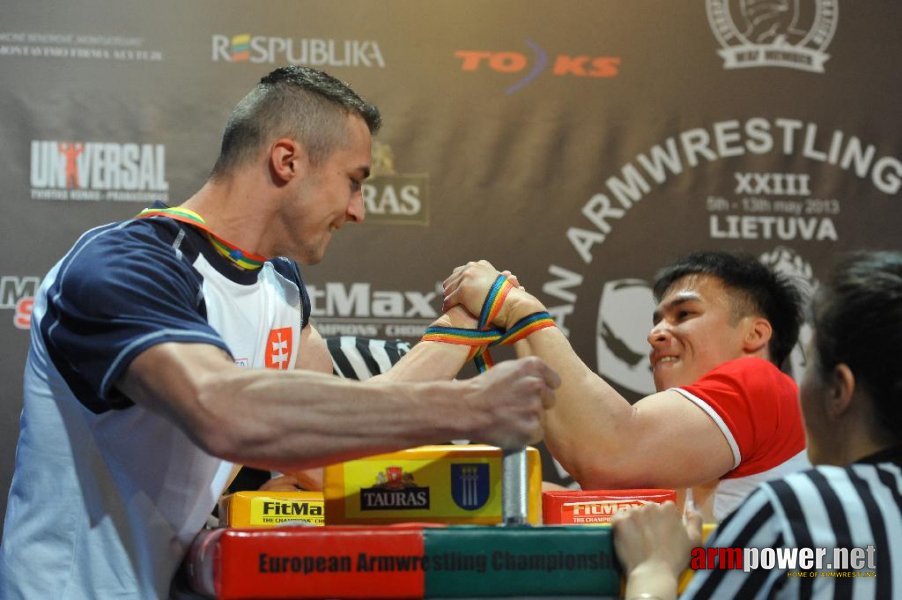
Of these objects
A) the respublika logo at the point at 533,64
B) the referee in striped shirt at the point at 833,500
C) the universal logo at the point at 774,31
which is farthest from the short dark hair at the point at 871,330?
the universal logo at the point at 774,31

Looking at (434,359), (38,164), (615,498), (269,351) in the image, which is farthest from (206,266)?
(38,164)

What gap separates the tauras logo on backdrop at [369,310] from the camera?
3098 millimetres

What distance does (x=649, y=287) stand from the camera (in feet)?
10.6

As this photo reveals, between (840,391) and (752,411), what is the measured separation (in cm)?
100

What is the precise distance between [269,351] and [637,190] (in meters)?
1.74

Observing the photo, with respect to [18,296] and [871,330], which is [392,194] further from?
[871,330]

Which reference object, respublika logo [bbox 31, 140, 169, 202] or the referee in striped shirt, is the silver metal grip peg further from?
respublika logo [bbox 31, 140, 169, 202]

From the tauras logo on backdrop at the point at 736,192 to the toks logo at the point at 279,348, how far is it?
1.36m

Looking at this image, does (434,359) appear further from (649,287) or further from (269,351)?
(649,287)

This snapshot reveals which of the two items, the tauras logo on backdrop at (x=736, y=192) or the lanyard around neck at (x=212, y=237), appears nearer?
the lanyard around neck at (x=212, y=237)

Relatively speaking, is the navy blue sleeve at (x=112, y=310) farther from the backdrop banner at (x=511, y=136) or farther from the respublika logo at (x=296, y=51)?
the respublika logo at (x=296, y=51)

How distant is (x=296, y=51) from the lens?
315cm

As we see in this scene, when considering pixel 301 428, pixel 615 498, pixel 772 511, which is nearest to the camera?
pixel 772 511

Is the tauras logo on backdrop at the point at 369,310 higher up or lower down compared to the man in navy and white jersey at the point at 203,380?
higher up
